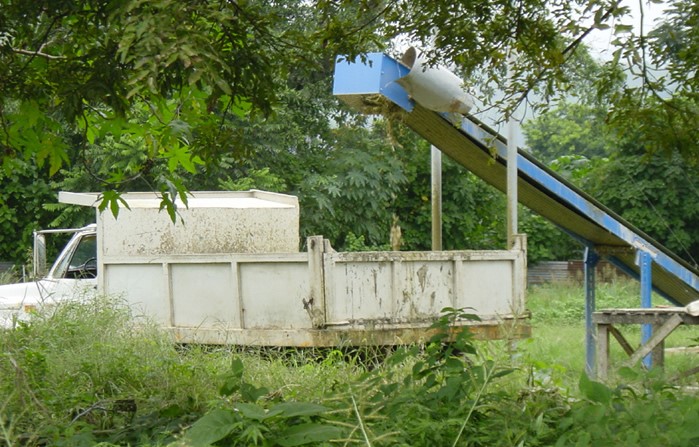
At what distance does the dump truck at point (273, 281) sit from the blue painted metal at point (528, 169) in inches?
47.4

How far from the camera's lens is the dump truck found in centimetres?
947

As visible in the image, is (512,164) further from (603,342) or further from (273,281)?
(273,281)

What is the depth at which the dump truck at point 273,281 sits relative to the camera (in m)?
9.47

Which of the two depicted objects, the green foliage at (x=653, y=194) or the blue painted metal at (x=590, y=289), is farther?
the green foliage at (x=653, y=194)

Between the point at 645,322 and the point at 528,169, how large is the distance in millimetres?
2770

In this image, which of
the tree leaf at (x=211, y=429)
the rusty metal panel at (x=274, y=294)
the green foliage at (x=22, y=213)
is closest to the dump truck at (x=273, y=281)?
the rusty metal panel at (x=274, y=294)

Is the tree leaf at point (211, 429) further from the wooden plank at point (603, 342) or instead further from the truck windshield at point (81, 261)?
the truck windshield at point (81, 261)

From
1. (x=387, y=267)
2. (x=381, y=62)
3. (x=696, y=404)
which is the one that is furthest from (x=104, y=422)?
(x=381, y=62)

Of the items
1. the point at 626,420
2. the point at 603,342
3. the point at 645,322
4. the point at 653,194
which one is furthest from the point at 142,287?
the point at 653,194

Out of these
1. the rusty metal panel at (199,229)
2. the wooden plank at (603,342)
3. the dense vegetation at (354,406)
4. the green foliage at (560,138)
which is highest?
the green foliage at (560,138)

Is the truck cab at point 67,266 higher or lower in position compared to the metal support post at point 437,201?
lower

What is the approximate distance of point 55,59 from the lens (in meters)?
5.11

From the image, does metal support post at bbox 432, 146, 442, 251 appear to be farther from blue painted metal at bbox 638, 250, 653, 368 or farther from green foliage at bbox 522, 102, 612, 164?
green foliage at bbox 522, 102, 612, 164

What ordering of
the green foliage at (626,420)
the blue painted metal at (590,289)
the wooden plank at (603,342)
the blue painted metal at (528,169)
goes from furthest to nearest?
the blue painted metal at (590,289) < the blue painted metal at (528,169) < the wooden plank at (603,342) < the green foliage at (626,420)
